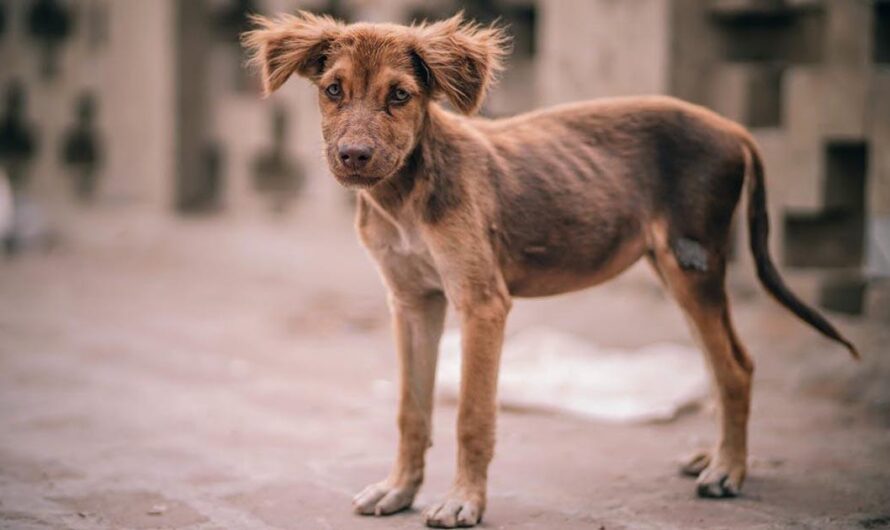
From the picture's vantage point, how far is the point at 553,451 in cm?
459

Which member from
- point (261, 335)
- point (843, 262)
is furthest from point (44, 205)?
point (843, 262)

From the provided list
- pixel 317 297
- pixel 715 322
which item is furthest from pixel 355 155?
pixel 317 297

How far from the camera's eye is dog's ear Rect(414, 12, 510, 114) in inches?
140

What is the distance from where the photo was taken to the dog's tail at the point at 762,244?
4180 millimetres

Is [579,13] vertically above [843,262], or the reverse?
[579,13]

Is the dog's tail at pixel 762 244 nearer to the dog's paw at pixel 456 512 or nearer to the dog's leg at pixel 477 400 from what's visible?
the dog's leg at pixel 477 400

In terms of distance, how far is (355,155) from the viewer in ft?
11.1

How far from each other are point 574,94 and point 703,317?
9.63 ft

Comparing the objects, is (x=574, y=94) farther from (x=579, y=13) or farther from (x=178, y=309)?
(x=178, y=309)

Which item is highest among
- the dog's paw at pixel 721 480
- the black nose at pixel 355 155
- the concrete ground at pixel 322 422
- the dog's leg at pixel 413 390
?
the black nose at pixel 355 155

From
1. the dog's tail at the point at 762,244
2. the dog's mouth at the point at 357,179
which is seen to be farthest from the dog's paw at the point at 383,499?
the dog's tail at the point at 762,244

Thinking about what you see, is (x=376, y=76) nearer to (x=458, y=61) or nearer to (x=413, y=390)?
(x=458, y=61)

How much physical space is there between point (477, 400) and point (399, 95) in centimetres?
100

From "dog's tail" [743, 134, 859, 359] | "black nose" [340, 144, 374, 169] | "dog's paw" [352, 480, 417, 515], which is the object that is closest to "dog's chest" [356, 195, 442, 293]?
"black nose" [340, 144, 374, 169]
